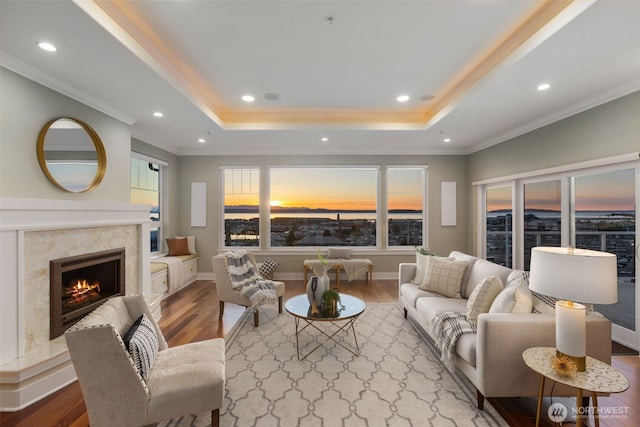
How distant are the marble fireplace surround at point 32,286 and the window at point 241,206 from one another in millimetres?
3020

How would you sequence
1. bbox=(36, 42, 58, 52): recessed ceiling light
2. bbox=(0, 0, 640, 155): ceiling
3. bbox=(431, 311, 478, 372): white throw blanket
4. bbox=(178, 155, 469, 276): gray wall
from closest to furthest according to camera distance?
bbox=(0, 0, 640, 155): ceiling < bbox=(36, 42, 58, 52): recessed ceiling light < bbox=(431, 311, 478, 372): white throw blanket < bbox=(178, 155, 469, 276): gray wall

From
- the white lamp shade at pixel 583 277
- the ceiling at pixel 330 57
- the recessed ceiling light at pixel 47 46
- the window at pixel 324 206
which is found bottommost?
the white lamp shade at pixel 583 277

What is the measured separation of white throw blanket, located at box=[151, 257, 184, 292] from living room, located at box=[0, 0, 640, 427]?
77 cm

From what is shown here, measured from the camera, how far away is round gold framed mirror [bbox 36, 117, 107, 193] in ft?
8.86

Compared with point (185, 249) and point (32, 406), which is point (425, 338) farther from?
point (185, 249)

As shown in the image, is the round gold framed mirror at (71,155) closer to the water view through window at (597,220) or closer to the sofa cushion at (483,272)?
the sofa cushion at (483,272)

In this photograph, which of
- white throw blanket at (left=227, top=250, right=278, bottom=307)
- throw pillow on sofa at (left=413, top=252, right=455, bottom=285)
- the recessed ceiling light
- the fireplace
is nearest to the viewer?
the recessed ceiling light

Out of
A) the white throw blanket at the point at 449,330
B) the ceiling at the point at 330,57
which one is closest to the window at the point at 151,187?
the ceiling at the point at 330,57

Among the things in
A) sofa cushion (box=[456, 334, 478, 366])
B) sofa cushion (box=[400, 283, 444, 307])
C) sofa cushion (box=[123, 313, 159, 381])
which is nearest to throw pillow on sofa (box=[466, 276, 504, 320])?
sofa cushion (box=[456, 334, 478, 366])

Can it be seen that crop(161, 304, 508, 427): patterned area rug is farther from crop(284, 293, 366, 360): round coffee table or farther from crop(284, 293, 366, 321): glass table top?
crop(284, 293, 366, 321): glass table top

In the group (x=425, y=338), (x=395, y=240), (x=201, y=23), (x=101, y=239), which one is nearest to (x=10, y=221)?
(x=101, y=239)

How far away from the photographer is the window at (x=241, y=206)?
19.5 ft

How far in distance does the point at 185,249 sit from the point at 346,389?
14.4 feet

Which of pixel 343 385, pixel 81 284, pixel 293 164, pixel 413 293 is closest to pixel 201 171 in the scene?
pixel 293 164
